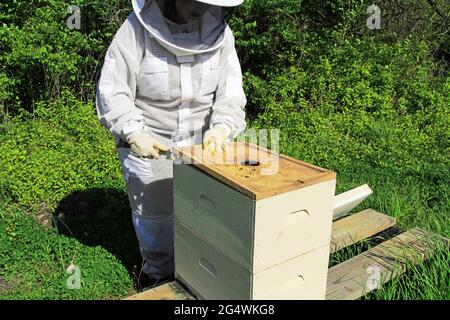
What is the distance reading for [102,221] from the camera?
3.72 m

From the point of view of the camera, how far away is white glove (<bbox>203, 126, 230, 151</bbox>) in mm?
2162

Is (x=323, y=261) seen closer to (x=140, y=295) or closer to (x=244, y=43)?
(x=140, y=295)

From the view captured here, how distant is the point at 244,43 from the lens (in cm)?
613

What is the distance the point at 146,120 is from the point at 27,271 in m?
1.46

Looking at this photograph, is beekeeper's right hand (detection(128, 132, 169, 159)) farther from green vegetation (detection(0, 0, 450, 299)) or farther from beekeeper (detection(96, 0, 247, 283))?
green vegetation (detection(0, 0, 450, 299))

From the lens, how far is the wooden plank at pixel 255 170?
1.73m

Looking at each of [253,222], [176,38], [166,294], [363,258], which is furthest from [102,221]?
[253,222]

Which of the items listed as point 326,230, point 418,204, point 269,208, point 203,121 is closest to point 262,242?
point 269,208

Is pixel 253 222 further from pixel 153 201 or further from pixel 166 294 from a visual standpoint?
pixel 153 201

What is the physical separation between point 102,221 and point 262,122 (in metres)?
2.74

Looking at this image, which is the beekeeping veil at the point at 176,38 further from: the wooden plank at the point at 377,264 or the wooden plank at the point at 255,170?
the wooden plank at the point at 377,264

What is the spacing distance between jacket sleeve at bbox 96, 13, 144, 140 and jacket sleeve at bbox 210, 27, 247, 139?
0.42 m

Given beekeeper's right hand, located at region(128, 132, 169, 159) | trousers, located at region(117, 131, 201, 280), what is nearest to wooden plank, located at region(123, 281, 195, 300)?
trousers, located at region(117, 131, 201, 280)

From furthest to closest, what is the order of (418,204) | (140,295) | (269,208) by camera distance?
(418,204), (140,295), (269,208)
